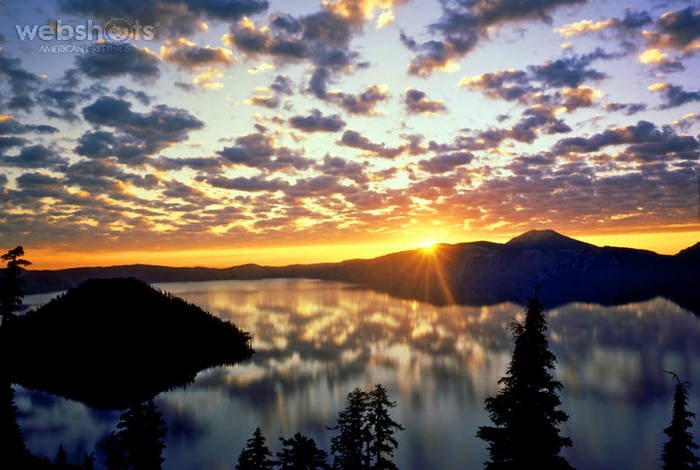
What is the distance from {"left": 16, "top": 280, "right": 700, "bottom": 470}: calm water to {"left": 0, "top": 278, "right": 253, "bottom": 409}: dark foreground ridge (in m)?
7.03

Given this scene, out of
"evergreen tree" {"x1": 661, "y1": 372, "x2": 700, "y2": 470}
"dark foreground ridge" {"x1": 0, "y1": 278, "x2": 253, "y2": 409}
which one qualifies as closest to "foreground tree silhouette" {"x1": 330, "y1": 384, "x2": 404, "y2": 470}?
"evergreen tree" {"x1": 661, "y1": 372, "x2": 700, "y2": 470}

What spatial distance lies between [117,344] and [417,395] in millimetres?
91137

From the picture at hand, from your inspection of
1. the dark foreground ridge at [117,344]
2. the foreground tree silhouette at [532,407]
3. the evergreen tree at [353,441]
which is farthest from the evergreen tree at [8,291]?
the dark foreground ridge at [117,344]

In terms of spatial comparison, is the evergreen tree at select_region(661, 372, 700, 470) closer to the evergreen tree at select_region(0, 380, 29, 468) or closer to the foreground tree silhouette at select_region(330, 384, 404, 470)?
the foreground tree silhouette at select_region(330, 384, 404, 470)

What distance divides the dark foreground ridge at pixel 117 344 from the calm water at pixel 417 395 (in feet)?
23.1

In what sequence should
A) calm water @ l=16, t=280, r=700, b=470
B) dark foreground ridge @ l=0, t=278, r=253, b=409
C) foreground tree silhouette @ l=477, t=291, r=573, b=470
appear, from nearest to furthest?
foreground tree silhouette @ l=477, t=291, r=573, b=470
calm water @ l=16, t=280, r=700, b=470
dark foreground ridge @ l=0, t=278, r=253, b=409

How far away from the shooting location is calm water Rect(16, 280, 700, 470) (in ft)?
174

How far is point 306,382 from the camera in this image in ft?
278

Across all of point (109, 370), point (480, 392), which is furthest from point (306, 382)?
point (109, 370)

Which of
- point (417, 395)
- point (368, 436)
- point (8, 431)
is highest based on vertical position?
point (368, 436)

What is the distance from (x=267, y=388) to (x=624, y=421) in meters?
62.7

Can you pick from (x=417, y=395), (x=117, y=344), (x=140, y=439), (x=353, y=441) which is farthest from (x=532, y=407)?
(x=117, y=344)

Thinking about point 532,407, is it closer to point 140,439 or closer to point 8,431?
point 140,439

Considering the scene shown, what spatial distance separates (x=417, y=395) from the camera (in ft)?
244
